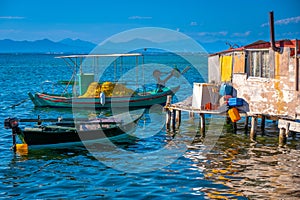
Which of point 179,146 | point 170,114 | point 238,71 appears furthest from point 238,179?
point 170,114

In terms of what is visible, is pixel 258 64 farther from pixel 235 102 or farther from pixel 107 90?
pixel 107 90

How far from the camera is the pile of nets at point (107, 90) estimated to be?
37.5m

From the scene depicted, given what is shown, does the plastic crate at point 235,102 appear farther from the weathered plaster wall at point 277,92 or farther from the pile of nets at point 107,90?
the pile of nets at point 107,90

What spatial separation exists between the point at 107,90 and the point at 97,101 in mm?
1282

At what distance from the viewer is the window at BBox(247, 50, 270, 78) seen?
23.0m

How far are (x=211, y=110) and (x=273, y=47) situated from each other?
4.82m

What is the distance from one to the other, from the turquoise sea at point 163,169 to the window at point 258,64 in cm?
382

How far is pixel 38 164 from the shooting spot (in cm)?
2059

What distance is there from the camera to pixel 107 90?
123 ft

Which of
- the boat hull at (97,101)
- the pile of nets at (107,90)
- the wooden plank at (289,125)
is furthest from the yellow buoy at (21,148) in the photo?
the pile of nets at (107,90)

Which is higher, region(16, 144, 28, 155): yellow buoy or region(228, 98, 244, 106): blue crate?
region(228, 98, 244, 106): blue crate

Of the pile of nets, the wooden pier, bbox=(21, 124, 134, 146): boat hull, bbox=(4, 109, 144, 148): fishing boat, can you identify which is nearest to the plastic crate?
the wooden pier

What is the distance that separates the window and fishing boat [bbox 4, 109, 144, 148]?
767 cm

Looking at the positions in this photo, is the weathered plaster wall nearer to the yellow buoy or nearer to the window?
the window
